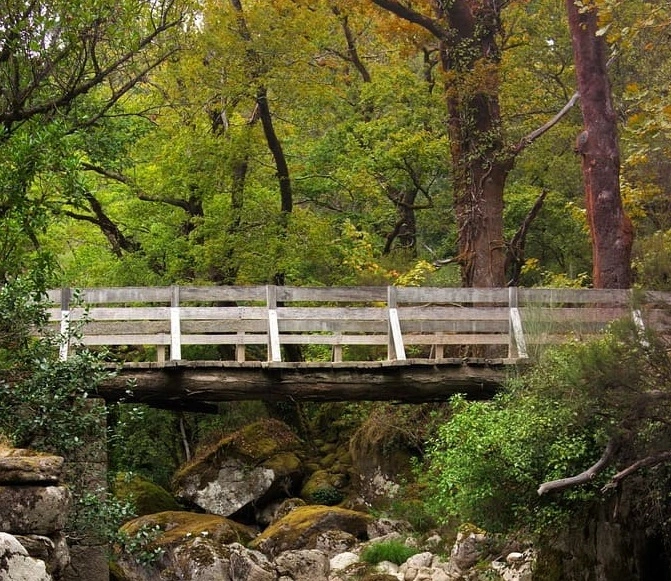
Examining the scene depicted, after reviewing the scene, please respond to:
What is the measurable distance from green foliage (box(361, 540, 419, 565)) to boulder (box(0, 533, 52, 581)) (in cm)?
837

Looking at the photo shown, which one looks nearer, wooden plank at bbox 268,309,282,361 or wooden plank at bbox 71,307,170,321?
wooden plank at bbox 268,309,282,361

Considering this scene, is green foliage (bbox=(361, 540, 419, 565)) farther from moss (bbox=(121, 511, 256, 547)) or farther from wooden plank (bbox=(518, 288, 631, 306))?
wooden plank (bbox=(518, 288, 631, 306))

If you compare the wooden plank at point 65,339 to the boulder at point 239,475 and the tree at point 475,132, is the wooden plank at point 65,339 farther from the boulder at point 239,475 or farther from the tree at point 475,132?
the tree at point 475,132

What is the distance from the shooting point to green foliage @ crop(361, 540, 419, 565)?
13.7 m

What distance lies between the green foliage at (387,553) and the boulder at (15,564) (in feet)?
27.5

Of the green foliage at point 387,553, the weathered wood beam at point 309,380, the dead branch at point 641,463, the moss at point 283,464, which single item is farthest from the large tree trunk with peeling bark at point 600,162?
the dead branch at point 641,463

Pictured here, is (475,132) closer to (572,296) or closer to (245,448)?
(572,296)

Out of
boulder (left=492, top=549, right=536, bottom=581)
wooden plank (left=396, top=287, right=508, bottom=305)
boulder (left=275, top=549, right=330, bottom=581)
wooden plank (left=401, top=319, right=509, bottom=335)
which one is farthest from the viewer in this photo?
wooden plank (left=401, top=319, right=509, bottom=335)

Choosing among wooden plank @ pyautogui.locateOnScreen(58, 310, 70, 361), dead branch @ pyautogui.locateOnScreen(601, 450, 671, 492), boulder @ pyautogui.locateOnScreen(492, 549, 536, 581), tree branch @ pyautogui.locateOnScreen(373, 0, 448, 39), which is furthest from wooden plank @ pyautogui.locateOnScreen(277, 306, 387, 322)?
tree branch @ pyautogui.locateOnScreen(373, 0, 448, 39)

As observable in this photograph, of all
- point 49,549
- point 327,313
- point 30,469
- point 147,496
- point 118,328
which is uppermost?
point 327,313

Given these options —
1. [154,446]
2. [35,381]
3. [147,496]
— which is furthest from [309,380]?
[154,446]

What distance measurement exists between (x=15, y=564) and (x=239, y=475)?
1150cm

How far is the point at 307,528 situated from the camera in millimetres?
14758

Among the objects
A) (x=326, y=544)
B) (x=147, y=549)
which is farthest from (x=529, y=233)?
(x=147, y=549)
